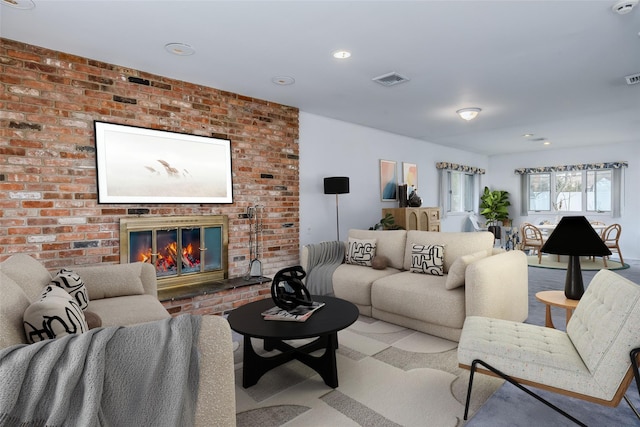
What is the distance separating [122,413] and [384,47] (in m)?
3.02

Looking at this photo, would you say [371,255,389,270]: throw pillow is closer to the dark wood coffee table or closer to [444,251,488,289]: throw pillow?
[444,251,488,289]: throw pillow

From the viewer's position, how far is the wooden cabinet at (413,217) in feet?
19.9

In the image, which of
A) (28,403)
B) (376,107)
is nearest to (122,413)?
(28,403)

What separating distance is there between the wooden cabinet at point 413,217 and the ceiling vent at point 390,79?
8.78ft

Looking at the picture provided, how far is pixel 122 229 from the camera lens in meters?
3.40

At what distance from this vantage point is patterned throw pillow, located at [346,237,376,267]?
4117 millimetres

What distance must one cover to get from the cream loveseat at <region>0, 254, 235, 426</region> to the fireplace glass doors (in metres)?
0.48

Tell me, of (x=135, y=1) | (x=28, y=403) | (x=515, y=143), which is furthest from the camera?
(x=515, y=143)

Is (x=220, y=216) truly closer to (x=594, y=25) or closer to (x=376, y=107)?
(x=376, y=107)

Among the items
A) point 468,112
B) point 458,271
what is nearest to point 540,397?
point 458,271

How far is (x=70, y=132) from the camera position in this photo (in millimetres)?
3127

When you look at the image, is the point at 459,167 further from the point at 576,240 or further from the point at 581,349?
the point at 581,349

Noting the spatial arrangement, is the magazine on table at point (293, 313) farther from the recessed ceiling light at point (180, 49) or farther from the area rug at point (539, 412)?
the recessed ceiling light at point (180, 49)

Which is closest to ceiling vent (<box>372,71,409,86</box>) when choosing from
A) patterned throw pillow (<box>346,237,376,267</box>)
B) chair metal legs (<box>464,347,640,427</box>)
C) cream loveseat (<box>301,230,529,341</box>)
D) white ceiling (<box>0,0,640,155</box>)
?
white ceiling (<box>0,0,640,155</box>)
